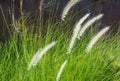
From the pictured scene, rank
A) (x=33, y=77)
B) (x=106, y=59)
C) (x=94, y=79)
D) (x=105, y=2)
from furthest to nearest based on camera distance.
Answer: (x=105, y=2) → (x=106, y=59) → (x=94, y=79) → (x=33, y=77)

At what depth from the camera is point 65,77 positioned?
314 cm

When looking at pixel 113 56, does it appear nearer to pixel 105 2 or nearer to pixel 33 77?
pixel 33 77

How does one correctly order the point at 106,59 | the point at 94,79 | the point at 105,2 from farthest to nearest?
the point at 105,2 < the point at 106,59 < the point at 94,79

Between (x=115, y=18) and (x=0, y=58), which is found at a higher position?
(x=0, y=58)

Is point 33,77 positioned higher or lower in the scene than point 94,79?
higher

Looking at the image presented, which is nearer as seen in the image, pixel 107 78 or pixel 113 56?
pixel 107 78

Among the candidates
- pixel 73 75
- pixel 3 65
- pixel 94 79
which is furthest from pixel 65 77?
pixel 3 65

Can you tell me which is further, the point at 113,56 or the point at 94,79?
the point at 113,56

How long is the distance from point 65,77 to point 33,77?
246 mm

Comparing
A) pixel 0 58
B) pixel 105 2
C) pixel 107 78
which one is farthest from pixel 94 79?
pixel 105 2

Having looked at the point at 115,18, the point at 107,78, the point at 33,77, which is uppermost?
the point at 33,77

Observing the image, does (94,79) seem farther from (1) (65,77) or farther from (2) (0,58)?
(2) (0,58)

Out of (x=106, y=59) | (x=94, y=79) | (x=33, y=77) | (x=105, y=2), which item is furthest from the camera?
(x=105, y=2)

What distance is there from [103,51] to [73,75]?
703mm
